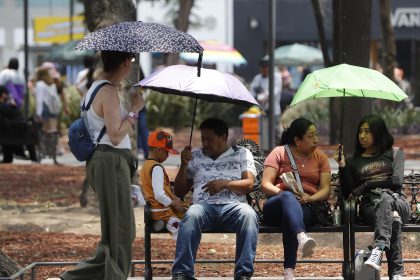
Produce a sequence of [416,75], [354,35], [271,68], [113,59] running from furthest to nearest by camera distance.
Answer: [416,75], [271,68], [354,35], [113,59]

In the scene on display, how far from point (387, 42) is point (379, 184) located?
1957 centimetres

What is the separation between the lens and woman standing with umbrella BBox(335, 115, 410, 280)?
848 cm

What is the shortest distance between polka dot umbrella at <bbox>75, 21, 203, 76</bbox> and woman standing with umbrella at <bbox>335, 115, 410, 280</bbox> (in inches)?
58.5

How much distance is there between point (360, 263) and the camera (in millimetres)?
8484

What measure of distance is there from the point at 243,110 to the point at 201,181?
64.9ft

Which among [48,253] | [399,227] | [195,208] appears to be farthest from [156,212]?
[48,253]

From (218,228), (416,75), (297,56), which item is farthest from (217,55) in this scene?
(218,228)

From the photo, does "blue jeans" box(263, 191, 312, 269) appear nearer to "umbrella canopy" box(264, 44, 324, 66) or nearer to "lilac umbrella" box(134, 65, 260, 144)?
"lilac umbrella" box(134, 65, 260, 144)

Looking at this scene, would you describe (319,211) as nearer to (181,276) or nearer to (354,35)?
(181,276)

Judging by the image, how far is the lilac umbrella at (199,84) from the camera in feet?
28.8

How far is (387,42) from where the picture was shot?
2795cm

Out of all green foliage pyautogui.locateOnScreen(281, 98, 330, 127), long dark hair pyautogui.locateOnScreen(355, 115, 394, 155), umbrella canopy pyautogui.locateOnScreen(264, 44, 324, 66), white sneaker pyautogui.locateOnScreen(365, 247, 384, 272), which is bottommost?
white sneaker pyautogui.locateOnScreen(365, 247, 384, 272)

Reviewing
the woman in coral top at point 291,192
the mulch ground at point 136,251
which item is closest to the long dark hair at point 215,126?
the woman in coral top at point 291,192

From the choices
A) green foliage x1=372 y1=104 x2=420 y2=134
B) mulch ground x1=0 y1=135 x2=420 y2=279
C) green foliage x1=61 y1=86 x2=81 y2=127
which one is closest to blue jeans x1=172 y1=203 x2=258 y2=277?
mulch ground x1=0 y1=135 x2=420 y2=279
